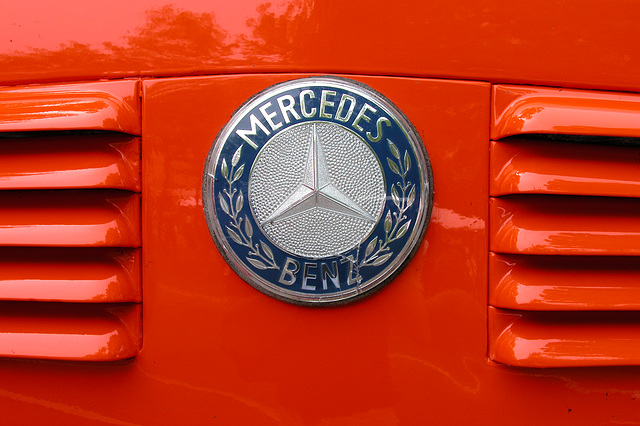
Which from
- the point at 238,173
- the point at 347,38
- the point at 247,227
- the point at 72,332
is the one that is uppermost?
the point at 347,38

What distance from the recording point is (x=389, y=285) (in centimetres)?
111

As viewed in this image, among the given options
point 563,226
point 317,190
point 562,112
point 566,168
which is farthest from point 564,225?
point 317,190

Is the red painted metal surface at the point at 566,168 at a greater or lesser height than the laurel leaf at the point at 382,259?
greater

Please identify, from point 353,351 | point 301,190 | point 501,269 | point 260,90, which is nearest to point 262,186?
point 301,190

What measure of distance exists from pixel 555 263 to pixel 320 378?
1.78 feet

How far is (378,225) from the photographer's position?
41.8 inches

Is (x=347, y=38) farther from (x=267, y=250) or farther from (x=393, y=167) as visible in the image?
(x=267, y=250)

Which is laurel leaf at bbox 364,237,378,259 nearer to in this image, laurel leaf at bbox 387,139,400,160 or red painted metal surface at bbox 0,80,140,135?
laurel leaf at bbox 387,139,400,160

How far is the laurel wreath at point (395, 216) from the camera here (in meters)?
1.06

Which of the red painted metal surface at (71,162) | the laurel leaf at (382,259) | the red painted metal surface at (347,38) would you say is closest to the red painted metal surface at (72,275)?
the red painted metal surface at (71,162)

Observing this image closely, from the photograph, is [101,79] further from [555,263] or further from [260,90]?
[555,263]

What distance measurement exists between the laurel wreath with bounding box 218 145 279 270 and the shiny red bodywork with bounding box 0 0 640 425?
7cm

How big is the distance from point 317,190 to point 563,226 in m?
0.51

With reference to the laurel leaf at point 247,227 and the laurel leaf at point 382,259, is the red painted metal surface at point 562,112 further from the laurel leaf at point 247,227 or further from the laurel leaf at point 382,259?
the laurel leaf at point 247,227
